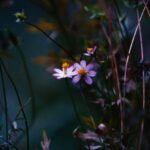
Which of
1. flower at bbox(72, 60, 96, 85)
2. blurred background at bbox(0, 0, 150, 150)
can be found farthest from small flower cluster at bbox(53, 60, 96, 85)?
blurred background at bbox(0, 0, 150, 150)

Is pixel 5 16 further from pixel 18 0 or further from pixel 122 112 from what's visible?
pixel 122 112

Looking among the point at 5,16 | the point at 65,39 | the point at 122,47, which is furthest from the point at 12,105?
the point at 122,47

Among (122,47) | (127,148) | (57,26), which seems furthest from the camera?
(57,26)

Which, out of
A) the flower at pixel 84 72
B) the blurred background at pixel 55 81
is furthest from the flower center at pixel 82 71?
the blurred background at pixel 55 81

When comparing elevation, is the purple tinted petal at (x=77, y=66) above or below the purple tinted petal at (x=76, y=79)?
above

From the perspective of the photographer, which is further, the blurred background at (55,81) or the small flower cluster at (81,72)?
the blurred background at (55,81)

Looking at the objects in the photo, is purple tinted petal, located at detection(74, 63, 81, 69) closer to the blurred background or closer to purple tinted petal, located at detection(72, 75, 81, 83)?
purple tinted petal, located at detection(72, 75, 81, 83)

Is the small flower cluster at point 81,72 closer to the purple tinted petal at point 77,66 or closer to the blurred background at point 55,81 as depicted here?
the purple tinted petal at point 77,66

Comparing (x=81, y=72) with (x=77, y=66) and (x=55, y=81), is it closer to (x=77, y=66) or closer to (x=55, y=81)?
(x=77, y=66)
